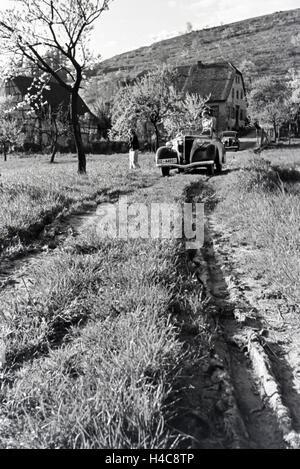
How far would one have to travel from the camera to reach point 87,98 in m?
81.3

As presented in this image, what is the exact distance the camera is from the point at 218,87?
217 feet

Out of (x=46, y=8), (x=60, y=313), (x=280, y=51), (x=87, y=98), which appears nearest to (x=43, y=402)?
(x=60, y=313)

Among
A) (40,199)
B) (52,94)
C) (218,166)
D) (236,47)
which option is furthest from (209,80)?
(236,47)

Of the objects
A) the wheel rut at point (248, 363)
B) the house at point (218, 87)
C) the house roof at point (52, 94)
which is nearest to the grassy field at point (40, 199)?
the wheel rut at point (248, 363)

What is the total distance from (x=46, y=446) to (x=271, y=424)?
4.18ft

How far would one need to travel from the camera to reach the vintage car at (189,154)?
16.5 metres

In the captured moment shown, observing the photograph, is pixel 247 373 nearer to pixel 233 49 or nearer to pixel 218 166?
pixel 218 166

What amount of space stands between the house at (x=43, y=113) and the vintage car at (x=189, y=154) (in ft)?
95.8

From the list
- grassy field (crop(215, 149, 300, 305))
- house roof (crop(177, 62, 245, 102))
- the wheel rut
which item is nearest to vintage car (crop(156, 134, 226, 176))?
grassy field (crop(215, 149, 300, 305))

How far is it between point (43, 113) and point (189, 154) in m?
34.2

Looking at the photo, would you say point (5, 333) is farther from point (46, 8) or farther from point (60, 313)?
point (46, 8)

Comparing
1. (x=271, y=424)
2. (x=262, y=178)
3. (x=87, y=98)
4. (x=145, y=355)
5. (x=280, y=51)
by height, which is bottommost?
(x=271, y=424)

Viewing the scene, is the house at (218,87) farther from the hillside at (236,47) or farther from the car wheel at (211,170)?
the car wheel at (211,170)

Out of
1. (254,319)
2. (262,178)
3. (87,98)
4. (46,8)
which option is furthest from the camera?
(87,98)
